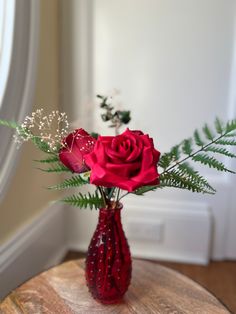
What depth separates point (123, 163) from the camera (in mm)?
688

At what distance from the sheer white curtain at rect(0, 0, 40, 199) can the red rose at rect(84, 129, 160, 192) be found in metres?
0.54

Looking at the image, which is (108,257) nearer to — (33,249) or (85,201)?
(85,201)

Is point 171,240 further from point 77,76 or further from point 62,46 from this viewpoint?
point 62,46

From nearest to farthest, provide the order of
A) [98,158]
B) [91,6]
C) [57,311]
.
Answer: [98,158]
[57,311]
[91,6]

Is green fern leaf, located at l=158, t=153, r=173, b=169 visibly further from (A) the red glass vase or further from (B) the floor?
(B) the floor

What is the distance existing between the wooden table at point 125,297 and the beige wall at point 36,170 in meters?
0.36

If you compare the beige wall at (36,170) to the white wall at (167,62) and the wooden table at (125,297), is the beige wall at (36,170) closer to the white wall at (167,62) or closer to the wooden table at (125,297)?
the white wall at (167,62)

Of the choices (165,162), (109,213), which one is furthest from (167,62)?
(109,213)

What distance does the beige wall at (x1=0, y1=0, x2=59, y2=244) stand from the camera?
1324mm

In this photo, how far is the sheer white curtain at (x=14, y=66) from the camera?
1161 mm

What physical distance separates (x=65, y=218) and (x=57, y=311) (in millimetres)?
984

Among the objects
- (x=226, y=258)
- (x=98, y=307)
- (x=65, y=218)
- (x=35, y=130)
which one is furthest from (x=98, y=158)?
(x=226, y=258)

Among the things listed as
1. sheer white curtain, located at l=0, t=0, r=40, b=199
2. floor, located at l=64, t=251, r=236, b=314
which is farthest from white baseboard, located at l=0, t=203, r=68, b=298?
sheer white curtain, located at l=0, t=0, r=40, b=199

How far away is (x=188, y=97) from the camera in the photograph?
1.66m
